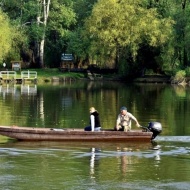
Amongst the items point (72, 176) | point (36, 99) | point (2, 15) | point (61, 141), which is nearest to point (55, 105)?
point (36, 99)

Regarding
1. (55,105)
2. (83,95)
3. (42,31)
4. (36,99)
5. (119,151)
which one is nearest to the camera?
(119,151)

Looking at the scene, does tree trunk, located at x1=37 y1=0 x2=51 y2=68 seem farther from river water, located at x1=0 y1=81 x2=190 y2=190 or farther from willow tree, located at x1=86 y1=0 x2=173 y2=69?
river water, located at x1=0 y1=81 x2=190 y2=190

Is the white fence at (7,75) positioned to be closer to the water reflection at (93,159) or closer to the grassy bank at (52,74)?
the grassy bank at (52,74)

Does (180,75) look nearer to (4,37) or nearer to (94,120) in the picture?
(4,37)

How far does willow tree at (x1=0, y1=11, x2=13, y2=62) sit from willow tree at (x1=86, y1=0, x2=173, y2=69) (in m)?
11.6

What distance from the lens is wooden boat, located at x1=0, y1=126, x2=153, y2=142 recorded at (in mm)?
30969

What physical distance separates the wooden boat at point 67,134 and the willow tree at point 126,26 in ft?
205

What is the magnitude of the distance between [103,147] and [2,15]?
218 ft

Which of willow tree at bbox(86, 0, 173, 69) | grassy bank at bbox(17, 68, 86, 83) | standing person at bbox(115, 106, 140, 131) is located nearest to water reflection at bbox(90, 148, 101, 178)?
standing person at bbox(115, 106, 140, 131)

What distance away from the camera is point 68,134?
31.1 meters

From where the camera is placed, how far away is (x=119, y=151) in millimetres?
29047

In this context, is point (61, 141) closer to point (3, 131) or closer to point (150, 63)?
point (3, 131)

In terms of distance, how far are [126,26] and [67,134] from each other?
6472cm

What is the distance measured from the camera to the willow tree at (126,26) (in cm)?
9356
